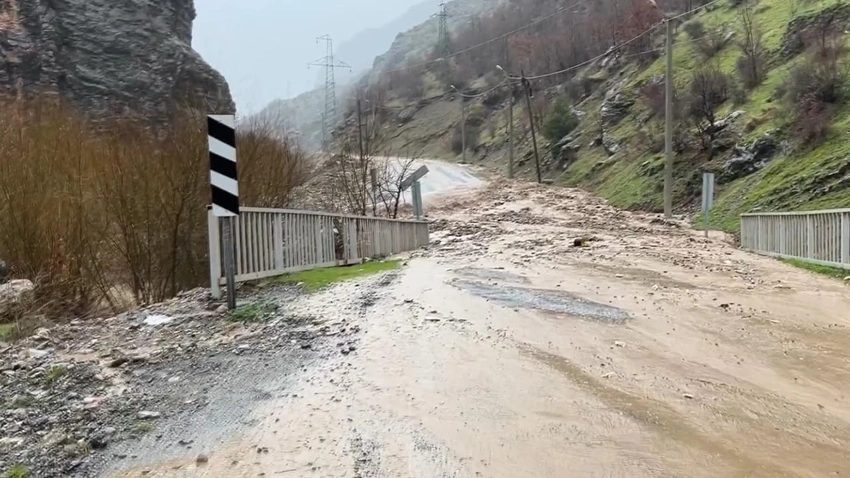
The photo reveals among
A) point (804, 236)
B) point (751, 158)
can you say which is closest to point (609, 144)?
point (751, 158)

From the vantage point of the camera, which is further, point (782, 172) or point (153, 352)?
point (782, 172)

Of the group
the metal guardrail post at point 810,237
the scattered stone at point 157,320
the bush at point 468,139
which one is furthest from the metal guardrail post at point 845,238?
the bush at point 468,139

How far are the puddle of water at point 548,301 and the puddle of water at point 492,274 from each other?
669 millimetres

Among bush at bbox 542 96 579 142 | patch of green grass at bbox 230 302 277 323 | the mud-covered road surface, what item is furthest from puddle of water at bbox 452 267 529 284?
bush at bbox 542 96 579 142

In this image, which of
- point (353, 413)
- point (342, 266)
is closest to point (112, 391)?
point (353, 413)

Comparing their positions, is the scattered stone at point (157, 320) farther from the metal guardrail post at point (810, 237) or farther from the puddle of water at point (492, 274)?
Result: the metal guardrail post at point (810, 237)

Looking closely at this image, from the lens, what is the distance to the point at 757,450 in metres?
3.79

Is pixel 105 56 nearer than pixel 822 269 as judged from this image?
No

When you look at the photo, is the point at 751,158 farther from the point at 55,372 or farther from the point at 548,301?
the point at 55,372

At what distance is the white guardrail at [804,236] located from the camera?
12055mm

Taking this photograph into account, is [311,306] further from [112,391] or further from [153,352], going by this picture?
[112,391]

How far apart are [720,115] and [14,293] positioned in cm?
3142

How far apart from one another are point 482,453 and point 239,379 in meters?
2.12

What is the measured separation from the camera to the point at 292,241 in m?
9.75
